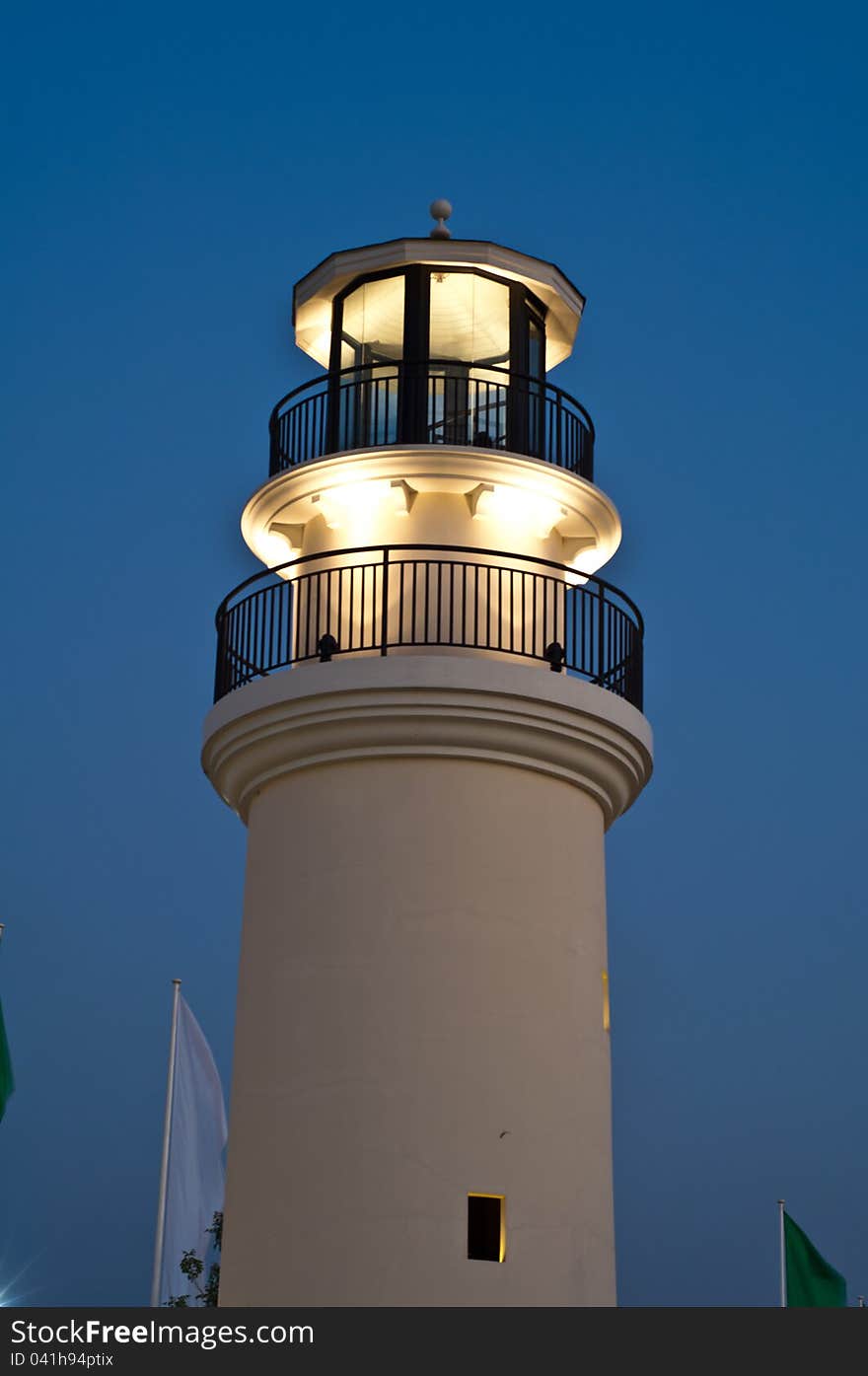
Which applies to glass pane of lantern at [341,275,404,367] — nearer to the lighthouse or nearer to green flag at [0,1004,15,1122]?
the lighthouse

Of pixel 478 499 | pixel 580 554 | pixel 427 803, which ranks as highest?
pixel 580 554

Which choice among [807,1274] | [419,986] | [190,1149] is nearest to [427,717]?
[419,986]

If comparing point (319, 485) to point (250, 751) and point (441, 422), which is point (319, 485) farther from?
point (250, 751)

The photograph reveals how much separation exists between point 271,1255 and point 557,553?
9.34 meters

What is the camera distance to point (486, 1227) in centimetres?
2228

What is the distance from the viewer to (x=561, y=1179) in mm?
22781

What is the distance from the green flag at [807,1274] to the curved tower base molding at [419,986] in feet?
27.0

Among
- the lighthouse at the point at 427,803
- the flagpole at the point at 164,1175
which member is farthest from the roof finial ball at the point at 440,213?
the flagpole at the point at 164,1175

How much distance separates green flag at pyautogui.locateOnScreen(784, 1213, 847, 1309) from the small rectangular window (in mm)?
9917

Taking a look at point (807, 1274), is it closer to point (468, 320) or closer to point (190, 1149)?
point (190, 1149)

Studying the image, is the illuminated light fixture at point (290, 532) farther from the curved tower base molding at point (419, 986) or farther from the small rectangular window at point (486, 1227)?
the small rectangular window at point (486, 1227)

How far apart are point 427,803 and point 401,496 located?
4.01 m
